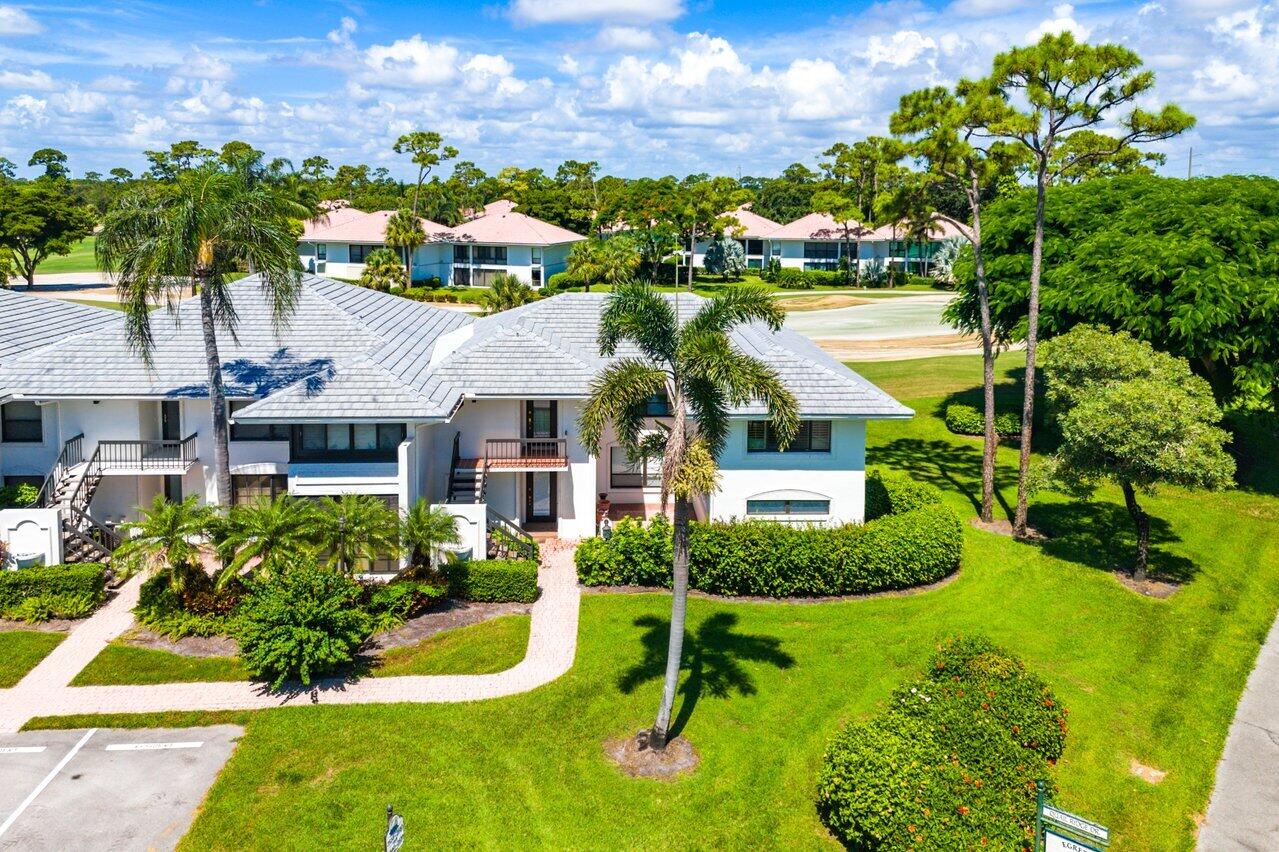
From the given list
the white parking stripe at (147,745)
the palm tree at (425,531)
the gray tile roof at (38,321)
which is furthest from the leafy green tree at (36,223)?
the white parking stripe at (147,745)

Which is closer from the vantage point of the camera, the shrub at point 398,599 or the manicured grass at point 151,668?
the manicured grass at point 151,668

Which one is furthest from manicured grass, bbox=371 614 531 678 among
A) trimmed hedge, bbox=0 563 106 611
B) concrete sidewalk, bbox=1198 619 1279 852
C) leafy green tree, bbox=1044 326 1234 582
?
leafy green tree, bbox=1044 326 1234 582

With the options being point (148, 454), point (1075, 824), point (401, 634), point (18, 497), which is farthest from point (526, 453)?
point (1075, 824)

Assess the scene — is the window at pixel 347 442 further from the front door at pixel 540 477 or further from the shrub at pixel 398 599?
the front door at pixel 540 477

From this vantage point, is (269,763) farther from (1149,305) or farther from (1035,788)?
(1149,305)

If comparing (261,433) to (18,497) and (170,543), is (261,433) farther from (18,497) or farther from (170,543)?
(18,497)

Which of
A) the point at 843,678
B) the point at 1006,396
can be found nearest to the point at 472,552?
the point at 843,678
